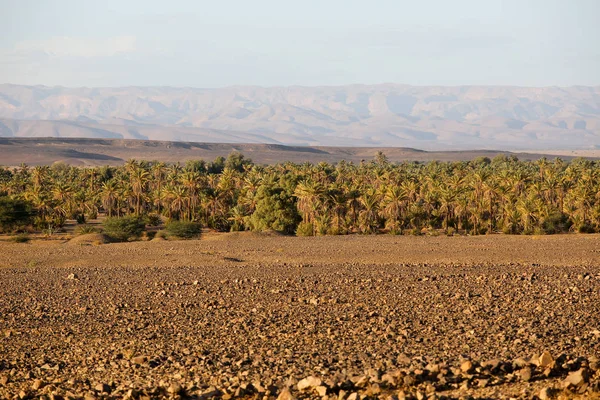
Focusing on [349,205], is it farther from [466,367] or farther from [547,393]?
[547,393]

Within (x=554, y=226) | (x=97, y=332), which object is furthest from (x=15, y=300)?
(x=554, y=226)

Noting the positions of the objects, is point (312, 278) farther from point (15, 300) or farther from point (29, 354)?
point (29, 354)

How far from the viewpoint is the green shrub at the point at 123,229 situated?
59.5 metres

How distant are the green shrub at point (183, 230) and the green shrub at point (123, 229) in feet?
8.13

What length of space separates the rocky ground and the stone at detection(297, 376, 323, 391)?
3cm

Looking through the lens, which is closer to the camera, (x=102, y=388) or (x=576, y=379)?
(x=576, y=379)

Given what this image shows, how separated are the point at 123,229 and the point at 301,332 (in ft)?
141

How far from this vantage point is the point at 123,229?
2381 inches

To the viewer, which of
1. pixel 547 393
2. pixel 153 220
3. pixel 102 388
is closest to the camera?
pixel 547 393

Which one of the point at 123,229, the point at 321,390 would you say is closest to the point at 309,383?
the point at 321,390

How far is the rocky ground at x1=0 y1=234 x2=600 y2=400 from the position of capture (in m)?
14.6

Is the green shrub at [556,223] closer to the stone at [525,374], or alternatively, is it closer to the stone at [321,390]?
the stone at [525,374]

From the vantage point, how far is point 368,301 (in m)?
23.5

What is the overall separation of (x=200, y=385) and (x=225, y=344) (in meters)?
3.39
